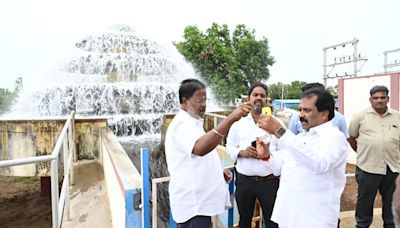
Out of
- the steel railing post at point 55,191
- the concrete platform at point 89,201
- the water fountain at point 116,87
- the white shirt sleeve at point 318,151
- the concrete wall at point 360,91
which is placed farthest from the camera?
the water fountain at point 116,87

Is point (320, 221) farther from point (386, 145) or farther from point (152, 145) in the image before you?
point (152, 145)

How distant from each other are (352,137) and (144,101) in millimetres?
7273

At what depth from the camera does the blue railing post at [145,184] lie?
2084 millimetres

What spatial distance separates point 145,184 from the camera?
2111 millimetres

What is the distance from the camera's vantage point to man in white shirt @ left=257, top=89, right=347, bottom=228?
5.80 ft

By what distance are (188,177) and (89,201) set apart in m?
2.95

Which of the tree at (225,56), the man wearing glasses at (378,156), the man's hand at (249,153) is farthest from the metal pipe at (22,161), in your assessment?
the tree at (225,56)

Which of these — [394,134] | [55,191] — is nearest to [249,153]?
[55,191]

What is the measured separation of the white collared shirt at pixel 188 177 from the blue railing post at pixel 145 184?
0.17m

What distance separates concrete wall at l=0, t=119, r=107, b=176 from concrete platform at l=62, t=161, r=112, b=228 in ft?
2.56

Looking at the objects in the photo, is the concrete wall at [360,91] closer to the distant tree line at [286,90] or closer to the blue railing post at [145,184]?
the blue railing post at [145,184]


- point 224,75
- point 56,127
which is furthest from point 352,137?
point 224,75

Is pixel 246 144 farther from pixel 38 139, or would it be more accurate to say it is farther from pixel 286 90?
pixel 286 90

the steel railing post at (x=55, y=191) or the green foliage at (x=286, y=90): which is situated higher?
the green foliage at (x=286, y=90)
